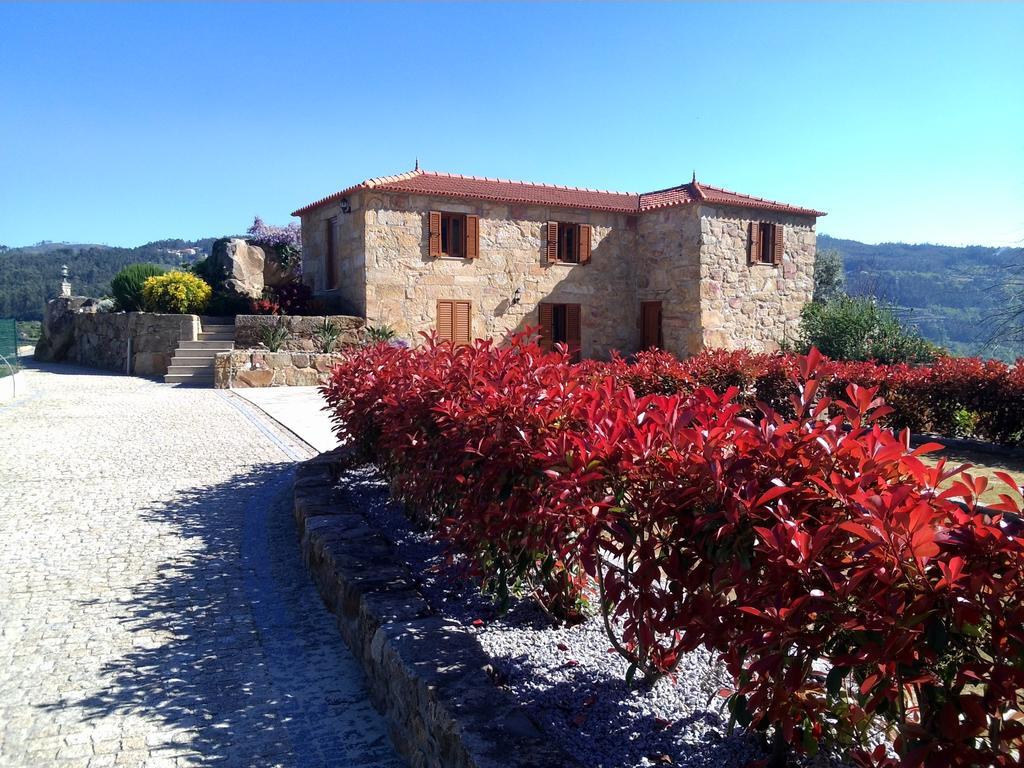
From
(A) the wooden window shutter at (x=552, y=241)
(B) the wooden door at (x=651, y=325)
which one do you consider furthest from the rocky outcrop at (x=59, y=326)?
(B) the wooden door at (x=651, y=325)

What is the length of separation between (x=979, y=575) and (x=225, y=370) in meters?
14.3

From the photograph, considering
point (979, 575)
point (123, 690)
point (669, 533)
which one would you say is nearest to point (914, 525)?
point (979, 575)

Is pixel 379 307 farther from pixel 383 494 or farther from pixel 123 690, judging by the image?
pixel 123 690

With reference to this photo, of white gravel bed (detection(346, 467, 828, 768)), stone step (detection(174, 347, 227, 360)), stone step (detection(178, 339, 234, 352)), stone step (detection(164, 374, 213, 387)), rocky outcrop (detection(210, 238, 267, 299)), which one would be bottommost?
white gravel bed (detection(346, 467, 828, 768))

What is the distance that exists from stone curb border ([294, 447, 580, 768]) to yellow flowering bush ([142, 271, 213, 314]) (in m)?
14.8

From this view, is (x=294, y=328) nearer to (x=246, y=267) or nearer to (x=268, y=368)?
(x=268, y=368)

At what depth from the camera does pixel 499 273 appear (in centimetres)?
1808

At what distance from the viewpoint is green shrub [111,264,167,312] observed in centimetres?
1806

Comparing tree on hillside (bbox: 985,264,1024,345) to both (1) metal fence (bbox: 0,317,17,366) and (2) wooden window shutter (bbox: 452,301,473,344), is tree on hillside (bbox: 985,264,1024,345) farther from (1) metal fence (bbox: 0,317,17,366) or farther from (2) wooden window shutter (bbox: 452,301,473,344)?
(1) metal fence (bbox: 0,317,17,366)

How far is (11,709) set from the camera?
2777mm

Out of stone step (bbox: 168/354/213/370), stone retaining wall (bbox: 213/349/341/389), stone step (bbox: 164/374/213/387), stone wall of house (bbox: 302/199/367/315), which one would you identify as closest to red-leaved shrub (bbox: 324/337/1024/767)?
stone retaining wall (bbox: 213/349/341/389)

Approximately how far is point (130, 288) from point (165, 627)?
17235mm

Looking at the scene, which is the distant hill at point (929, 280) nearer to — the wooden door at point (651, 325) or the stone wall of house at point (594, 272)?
the stone wall of house at point (594, 272)

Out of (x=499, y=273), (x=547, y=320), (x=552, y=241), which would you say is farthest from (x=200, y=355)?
(x=552, y=241)
